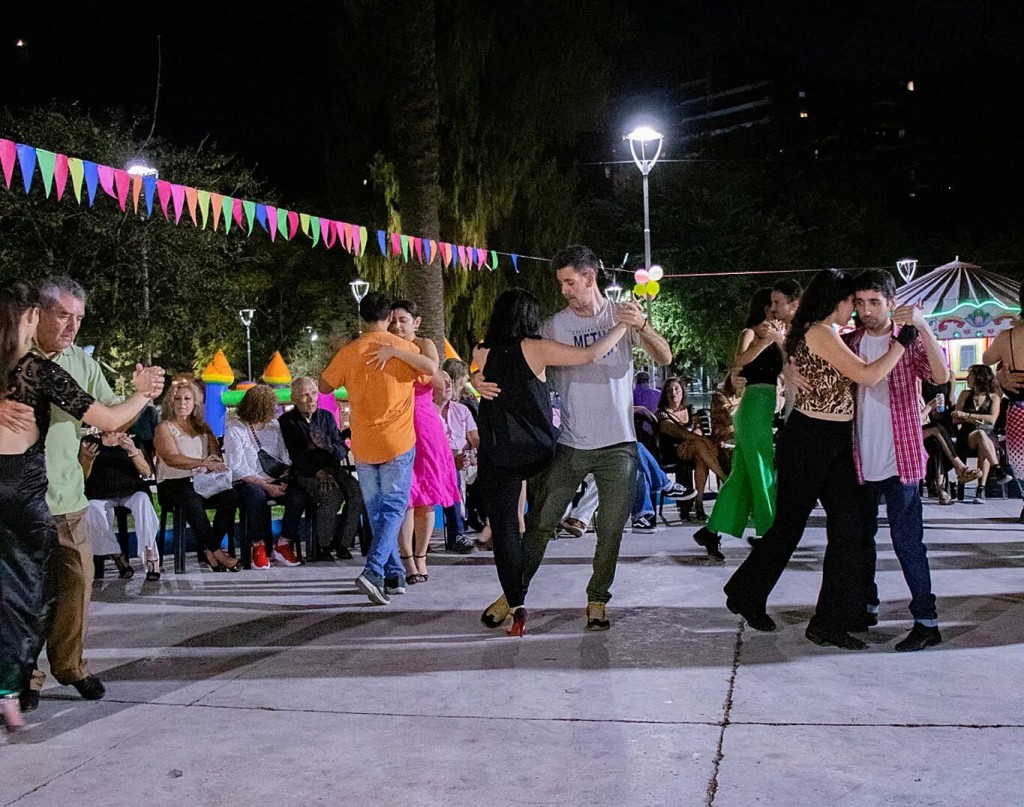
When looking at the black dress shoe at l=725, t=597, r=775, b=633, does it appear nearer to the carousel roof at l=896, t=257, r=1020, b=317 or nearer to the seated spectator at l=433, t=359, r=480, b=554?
the seated spectator at l=433, t=359, r=480, b=554

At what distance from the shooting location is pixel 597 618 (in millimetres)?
5707

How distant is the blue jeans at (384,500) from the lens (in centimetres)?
662

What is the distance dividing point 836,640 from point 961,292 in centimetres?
1584

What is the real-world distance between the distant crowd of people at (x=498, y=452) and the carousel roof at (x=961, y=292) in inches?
494

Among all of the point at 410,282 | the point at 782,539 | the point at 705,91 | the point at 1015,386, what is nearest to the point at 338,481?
the point at 782,539

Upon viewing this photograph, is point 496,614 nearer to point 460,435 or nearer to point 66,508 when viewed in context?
point 66,508

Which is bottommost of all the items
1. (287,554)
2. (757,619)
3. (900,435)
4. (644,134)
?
(757,619)

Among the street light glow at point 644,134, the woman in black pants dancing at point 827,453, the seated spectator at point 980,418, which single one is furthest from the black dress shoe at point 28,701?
the street light glow at point 644,134

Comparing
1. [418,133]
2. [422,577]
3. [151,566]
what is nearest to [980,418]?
[422,577]

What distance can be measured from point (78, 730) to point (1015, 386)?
197 inches

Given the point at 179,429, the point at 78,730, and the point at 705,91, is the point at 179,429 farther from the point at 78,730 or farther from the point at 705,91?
the point at 705,91

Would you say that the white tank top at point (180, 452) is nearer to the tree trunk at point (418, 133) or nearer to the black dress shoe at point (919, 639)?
the black dress shoe at point (919, 639)

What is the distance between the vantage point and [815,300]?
17.6 ft

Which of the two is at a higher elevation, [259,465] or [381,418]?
[381,418]
